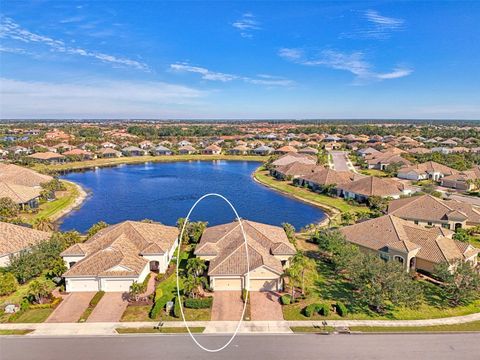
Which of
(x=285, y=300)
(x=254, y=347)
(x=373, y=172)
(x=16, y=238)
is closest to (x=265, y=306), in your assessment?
(x=285, y=300)

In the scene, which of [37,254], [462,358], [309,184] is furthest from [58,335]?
[309,184]

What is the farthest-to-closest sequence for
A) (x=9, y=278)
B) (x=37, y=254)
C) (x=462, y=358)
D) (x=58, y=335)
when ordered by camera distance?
(x=37, y=254) < (x=9, y=278) < (x=58, y=335) < (x=462, y=358)

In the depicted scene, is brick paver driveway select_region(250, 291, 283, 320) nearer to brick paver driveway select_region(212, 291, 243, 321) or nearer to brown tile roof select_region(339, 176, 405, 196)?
brick paver driveway select_region(212, 291, 243, 321)

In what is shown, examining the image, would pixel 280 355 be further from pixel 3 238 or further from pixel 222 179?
pixel 222 179

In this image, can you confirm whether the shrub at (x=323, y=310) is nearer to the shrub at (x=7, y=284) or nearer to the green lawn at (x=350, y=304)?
the green lawn at (x=350, y=304)

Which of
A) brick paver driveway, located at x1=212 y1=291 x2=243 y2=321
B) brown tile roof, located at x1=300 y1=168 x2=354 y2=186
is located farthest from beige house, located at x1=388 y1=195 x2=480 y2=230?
brick paver driveway, located at x1=212 y1=291 x2=243 y2=321

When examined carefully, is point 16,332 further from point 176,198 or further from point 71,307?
point 176,198
